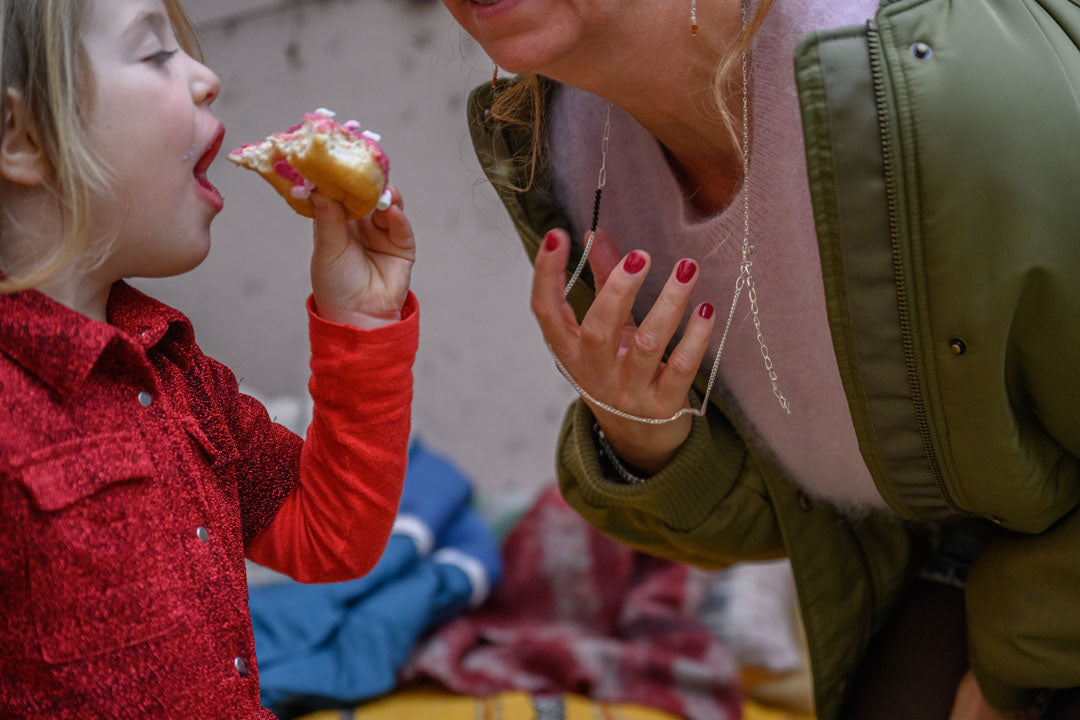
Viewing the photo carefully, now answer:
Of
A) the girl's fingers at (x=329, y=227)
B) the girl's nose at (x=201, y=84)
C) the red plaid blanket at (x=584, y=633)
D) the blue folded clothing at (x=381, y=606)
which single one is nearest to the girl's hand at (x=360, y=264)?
the girl's fingers at (x=329, y=227)

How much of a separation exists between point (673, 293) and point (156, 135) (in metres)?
0.46

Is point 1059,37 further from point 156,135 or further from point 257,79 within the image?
point 257,79

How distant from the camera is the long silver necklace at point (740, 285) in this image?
3.28 feet

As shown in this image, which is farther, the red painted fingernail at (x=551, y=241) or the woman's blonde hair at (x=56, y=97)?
the red painted fingernail at (x=551, y=241)

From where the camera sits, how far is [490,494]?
232 centimetres

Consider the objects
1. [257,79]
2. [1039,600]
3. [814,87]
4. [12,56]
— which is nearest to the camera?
[12,56]

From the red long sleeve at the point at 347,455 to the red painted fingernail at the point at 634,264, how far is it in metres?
0.21

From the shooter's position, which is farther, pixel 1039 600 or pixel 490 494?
pixel 490 494

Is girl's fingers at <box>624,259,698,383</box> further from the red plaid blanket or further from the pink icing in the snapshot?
the red plaid blanket

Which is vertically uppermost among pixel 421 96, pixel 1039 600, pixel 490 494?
pixel 1039 600

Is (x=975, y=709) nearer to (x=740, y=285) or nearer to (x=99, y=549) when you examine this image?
(x=740, y=285)

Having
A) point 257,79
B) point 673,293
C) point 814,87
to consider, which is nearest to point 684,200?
point 673,293

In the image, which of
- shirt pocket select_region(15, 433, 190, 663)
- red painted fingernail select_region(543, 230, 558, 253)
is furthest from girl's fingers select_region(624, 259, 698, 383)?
shirt pocket select_region(15, 433, 190, 663)

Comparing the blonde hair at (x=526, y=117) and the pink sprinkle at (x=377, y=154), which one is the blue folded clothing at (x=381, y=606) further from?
the pink sprinkle at (x=377, y=154)
